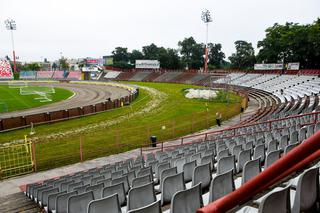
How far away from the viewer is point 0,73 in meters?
65.9

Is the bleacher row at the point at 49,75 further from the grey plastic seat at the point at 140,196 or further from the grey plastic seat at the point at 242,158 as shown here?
the grey plastic seat at the point at 140,196

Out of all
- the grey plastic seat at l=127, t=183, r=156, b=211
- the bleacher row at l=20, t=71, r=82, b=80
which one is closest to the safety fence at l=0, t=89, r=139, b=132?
the grey plastic seat at l=127, t=183, r=156, b=211

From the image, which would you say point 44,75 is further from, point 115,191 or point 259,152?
point 115,191

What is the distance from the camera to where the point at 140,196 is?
545 centimetres

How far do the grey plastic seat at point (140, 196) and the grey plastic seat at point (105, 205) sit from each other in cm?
31

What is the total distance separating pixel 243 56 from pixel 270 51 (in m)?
31.1

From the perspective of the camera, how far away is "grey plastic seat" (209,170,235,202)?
4.64m

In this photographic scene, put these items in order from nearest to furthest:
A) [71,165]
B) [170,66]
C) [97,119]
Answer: [71,165] < [97,119] < [170,66]

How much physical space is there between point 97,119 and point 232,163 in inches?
1101

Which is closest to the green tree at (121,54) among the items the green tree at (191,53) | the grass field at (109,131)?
the green tree at (191,53)

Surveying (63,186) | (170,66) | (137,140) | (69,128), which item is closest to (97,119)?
(69,128)

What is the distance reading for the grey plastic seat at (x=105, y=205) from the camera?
4.81 m

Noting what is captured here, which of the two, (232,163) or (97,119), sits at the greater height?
(232,163)

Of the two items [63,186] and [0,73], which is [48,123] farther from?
[0,73]
